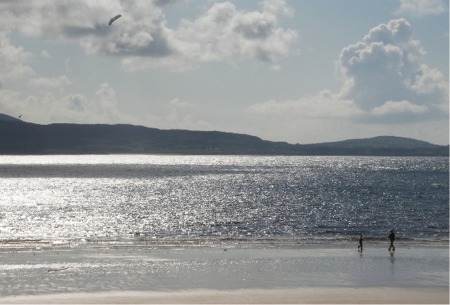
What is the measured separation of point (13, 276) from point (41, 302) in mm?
8628

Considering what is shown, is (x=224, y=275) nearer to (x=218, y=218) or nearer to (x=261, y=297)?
(x=261, y=297)

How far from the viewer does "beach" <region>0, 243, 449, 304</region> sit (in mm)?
34906

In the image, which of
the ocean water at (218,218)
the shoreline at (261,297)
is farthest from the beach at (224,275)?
the ocean water at (218,218)

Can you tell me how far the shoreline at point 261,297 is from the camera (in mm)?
33625

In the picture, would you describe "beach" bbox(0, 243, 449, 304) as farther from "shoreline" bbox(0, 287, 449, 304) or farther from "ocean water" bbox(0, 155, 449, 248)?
"ocean water" bbox(0, 155, 449, 248)

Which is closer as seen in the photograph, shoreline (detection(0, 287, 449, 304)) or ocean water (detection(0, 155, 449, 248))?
shoreline (detection(0, 287, 449, 304))

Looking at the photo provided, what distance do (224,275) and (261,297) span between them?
22.3 ft

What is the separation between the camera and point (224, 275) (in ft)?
136

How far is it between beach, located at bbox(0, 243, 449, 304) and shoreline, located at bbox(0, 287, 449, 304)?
2.2 inches

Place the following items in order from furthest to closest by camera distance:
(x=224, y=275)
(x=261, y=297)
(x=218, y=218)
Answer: (x=218, y=218) → (x=224, y=275) → (x=261, y=297)

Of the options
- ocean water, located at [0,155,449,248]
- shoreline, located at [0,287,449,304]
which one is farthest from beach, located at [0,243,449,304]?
ocean water, located at [0,155,449,248]

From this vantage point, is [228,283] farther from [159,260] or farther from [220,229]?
[220,229]

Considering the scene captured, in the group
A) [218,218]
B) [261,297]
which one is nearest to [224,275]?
[261,297]

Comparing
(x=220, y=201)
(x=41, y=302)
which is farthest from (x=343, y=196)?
(x=41, y=302)
